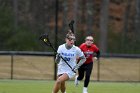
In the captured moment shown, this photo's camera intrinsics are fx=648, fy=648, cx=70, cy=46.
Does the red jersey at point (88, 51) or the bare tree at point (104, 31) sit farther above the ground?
the red jersey at point (88, 51)

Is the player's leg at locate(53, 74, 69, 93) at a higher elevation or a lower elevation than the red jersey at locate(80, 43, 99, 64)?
lower

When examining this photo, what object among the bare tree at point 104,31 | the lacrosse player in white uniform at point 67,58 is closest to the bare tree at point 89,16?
the bare tree at point 104,31

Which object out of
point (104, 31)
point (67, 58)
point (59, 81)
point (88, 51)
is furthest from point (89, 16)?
point (59, 81)

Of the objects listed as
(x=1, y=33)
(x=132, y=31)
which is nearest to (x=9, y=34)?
(x=1, y=33)

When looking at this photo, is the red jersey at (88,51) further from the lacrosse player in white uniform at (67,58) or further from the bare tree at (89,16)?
the bare tree at (89,16)

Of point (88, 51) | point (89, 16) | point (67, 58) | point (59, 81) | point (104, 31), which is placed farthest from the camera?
point (89, 16)

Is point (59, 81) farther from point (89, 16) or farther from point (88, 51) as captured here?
point (89, 16)

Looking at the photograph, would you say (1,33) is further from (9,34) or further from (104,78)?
(104,78)

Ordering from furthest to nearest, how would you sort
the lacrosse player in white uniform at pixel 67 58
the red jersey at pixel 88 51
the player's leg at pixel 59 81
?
the red jersey at pixel 88 51 < the lacrosse player in white uniform at pixel 67 58 < the player's leg at pixel 59 81

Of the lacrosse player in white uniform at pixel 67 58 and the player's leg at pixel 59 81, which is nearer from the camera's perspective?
the player's leg at pixel 59 81

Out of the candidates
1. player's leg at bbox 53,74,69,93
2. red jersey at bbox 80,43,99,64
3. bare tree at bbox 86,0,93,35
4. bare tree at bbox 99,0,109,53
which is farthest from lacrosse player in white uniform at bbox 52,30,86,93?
bare tree at bbox 86,0,93,35

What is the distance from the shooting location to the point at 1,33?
5031 cm

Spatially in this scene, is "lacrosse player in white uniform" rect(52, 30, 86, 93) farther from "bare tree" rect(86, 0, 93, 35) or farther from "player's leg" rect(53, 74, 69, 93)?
"bare tree" rect(86, 0, 93, 35)

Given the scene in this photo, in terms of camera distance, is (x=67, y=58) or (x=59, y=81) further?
(x=67, y=58)
